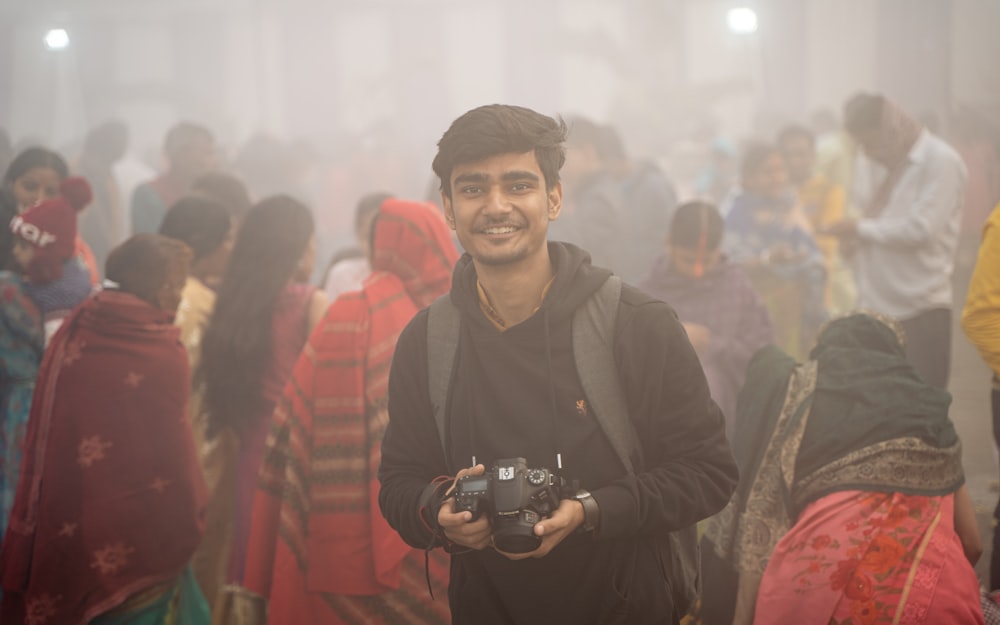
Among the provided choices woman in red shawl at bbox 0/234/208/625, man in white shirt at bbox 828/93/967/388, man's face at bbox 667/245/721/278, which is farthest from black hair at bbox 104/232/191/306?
man in white shirt at bbox 828/93/967/388

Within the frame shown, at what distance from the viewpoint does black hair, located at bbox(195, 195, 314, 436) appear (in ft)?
12.3

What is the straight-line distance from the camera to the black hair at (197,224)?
4.04 metres

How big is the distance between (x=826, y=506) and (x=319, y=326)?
5.78 feet

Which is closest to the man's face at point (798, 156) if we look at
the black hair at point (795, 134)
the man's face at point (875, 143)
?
the black hair at point (795, 134)

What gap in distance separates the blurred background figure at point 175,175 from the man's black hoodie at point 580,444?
5032 millimetres

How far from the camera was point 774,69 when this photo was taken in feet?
43.5

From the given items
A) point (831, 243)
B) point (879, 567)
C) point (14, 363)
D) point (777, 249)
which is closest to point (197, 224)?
point (14, 363)

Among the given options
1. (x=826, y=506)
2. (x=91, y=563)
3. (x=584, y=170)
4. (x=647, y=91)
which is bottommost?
(x=91, y=563)

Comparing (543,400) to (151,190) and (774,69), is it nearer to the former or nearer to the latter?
(151,190)

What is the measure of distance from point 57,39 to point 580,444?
8530 mm

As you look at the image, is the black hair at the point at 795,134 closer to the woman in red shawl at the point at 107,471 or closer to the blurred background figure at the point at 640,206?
the blurred background figure at the point at 640,206

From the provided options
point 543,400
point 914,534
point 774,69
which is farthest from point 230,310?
point 774,69

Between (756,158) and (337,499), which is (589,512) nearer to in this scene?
(337,499)

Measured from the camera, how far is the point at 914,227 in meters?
4.74
